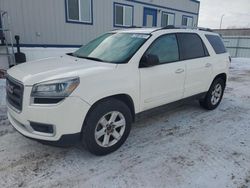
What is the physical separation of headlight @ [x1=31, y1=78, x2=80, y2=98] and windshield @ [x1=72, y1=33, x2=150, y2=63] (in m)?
0.91

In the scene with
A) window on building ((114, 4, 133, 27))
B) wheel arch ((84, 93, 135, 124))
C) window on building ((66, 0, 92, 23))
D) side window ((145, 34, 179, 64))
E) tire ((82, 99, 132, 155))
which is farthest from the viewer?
window on building ((114, 4, 133, 27))

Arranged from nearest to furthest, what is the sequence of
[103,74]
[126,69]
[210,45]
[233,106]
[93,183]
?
1. [93,183]
2. [103,74]
3. [126,69]
4. [210,45]
5. [233,106]

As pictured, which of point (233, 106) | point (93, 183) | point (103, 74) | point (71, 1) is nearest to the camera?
point (93, 183)

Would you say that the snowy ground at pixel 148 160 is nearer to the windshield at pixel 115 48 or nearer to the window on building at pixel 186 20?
the windshield at pixel 115 48

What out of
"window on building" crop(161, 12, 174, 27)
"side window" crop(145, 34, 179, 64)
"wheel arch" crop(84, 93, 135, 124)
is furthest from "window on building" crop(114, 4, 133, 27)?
"wheel arch" crop(84, 93, 135, 124)

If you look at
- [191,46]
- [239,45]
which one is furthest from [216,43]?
[239,45]

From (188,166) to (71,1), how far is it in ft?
31.1

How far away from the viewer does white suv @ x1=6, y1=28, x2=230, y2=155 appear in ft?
8.45

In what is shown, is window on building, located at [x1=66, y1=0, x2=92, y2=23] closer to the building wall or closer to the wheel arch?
the building wall

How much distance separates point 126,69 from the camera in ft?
10.2

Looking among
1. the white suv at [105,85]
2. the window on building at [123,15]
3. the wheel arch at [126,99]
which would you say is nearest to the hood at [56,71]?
the white suv at [105,85]

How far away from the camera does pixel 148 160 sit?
3.01 m

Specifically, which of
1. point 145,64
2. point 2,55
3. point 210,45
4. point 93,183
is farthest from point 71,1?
point 93,183

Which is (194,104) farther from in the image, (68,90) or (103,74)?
(68,90)
